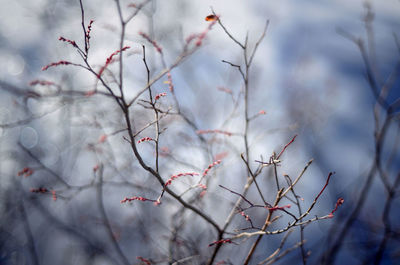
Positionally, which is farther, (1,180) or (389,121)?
(1,180)

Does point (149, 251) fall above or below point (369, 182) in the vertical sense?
below

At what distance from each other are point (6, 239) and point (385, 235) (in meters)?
6.88

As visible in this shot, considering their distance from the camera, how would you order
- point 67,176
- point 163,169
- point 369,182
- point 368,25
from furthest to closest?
point 67,176 < point 163,169 < point 369,182 < point 368,25

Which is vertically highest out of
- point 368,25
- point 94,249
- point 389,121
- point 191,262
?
point 368,25

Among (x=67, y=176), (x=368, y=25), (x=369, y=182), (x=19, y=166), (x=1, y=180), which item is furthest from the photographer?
(x=1, y=180)

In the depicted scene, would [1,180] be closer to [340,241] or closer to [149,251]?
[149,251]

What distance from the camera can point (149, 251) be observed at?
4.88m

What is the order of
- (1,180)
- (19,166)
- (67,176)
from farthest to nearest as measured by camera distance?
(1,180), (19,166), (67,176)

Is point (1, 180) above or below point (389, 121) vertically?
above

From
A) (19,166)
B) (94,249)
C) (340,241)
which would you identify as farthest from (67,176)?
(340,241)

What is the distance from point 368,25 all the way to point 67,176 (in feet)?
17.4

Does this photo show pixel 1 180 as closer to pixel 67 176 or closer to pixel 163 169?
pixel 67 176

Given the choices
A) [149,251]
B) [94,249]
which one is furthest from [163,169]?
[94,249]

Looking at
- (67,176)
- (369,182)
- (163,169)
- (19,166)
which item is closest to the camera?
(369,182)
